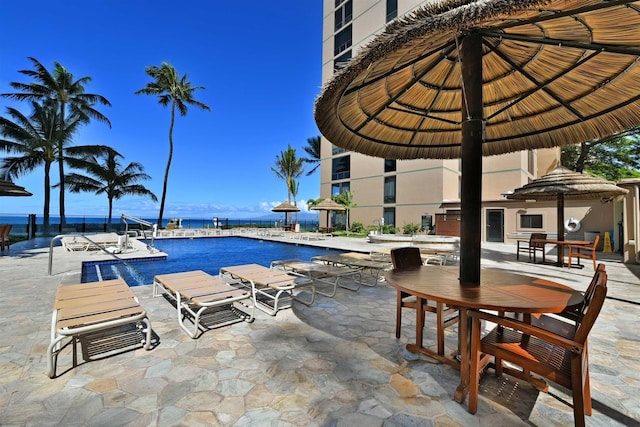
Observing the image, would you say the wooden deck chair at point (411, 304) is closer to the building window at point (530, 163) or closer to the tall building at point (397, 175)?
the tall building at point (397, 175)

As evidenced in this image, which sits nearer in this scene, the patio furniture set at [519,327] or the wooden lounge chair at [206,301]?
the patio furniture set at [519,327]

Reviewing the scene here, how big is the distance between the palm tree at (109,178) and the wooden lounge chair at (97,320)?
1817cm

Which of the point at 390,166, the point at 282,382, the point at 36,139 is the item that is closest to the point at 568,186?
the point at 282,382

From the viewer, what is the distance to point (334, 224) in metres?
25.9

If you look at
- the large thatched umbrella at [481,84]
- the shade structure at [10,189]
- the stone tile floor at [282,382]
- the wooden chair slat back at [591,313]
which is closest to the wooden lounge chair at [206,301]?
the stone tile floor at [282,382]

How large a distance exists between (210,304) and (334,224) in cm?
2284

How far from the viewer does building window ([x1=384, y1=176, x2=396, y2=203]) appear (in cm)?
2141

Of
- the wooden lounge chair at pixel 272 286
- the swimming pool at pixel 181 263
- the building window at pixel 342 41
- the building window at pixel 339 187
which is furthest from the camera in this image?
the building window at pixel 342 41

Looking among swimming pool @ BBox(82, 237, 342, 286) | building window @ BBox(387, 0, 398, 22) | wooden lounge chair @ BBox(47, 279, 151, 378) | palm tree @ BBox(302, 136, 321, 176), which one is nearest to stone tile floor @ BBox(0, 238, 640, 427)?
wooden lounge chair @ BBox(47, 279, 151, 378)

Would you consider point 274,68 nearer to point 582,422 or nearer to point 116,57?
point 116,57

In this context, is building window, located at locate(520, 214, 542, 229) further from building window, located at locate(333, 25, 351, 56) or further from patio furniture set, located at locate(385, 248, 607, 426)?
building window, located at locate(333, 25, 351, 56)

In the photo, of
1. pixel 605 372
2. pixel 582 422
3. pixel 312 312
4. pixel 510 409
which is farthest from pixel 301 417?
pixel 605 372

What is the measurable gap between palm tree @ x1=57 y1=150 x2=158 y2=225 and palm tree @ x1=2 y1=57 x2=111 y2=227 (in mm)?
1813

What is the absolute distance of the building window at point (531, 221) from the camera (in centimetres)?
1488
